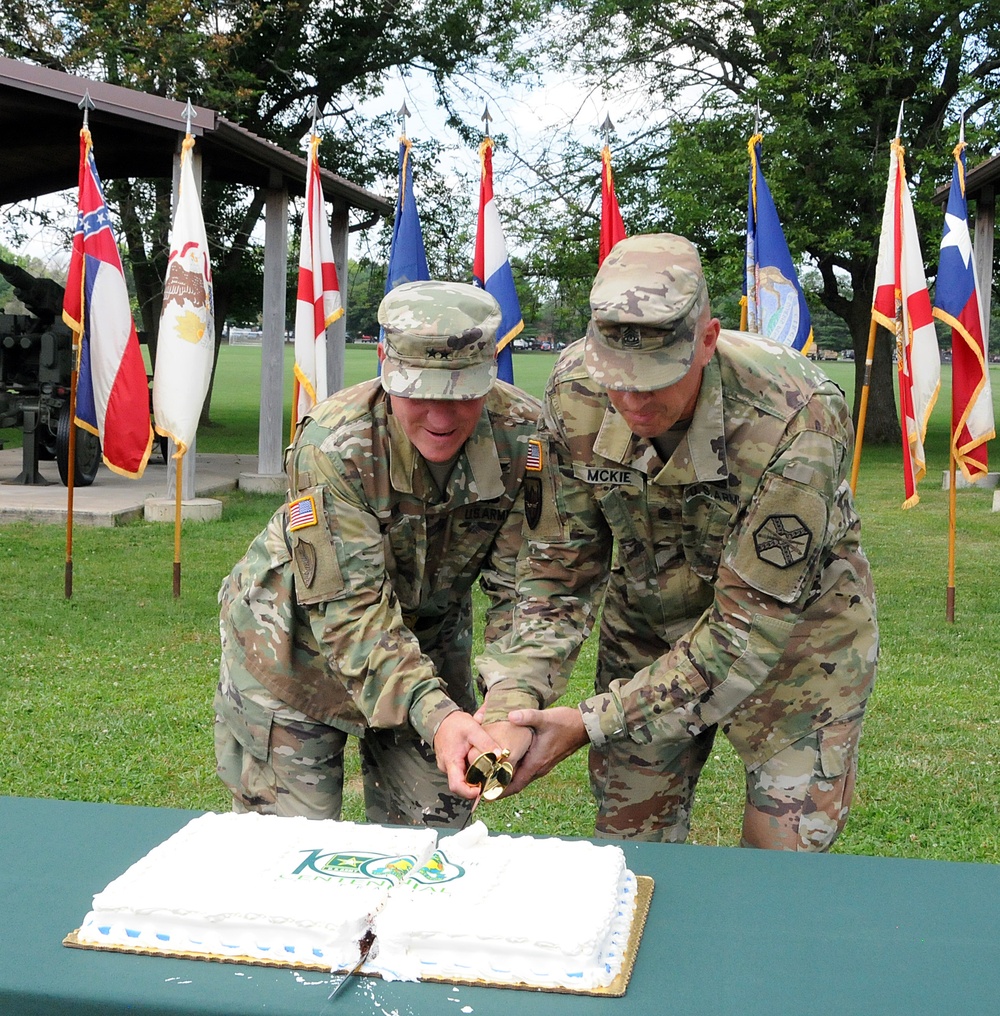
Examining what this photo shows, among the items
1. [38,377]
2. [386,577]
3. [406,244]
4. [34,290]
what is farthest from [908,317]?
[34,290]

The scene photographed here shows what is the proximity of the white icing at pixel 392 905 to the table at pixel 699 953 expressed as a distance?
4cm

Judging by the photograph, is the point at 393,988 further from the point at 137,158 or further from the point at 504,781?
the point at 137,158

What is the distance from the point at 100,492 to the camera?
11742 millimetres

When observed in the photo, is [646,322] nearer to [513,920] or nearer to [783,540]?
[783,540]

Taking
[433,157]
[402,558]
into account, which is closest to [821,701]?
[402,558]

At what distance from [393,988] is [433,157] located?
74.7ft

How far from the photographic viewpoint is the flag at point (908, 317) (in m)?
7.21

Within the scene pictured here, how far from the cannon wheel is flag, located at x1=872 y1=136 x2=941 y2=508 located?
7.18 m

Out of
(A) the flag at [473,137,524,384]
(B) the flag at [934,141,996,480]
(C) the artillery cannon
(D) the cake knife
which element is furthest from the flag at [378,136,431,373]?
(D) the cake knife

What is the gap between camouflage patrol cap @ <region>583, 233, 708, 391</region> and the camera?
2.19 m

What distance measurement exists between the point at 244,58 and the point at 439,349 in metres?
20.4

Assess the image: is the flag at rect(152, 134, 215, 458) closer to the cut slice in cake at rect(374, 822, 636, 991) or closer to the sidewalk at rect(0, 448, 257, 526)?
the sidewalk at rect(0, 448, 257, 526)

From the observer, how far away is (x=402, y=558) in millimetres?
2814

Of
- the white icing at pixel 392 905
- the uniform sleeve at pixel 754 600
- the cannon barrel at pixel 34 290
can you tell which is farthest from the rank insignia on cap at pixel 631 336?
the cannon barrel at pixel 34 290
